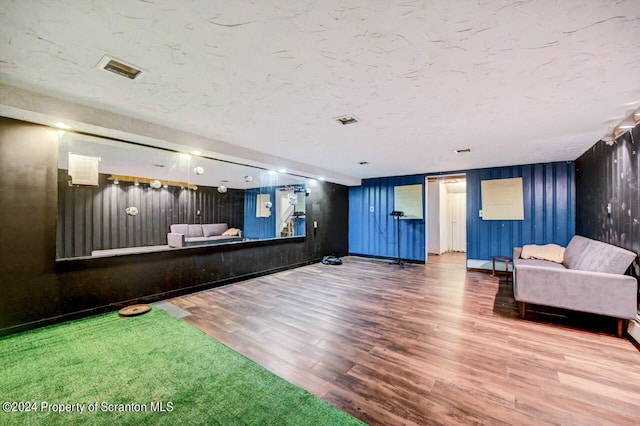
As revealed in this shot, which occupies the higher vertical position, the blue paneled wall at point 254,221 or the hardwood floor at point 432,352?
the blue paneled wall at point 254,221

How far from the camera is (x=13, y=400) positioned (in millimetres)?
1723

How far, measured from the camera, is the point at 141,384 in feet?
6.23

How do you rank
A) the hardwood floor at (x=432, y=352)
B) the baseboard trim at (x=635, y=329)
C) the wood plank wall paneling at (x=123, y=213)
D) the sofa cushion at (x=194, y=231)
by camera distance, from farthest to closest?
1. the sofa cushion at (x=194, y=231)
2. the wood plank wall paneling at (x=123, y=213)
3. the baseboard trim at (x=635, y=329)
4. the hardwood floor at (x=432, y=352)

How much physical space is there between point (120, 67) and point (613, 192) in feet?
18.6

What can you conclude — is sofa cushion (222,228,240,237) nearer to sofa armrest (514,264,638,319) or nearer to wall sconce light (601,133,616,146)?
sofa armrest (514,264,638,319)

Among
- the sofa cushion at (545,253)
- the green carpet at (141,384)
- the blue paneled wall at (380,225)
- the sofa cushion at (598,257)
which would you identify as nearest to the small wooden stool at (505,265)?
the sofa cushion at (545,253)

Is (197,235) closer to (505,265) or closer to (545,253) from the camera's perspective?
(545,253)

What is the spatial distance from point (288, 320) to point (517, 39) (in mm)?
3306

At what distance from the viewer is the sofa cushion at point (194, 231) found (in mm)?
4352

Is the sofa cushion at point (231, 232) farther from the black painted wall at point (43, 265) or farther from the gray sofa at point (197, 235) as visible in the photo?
the black painted wall at point (43, 265)

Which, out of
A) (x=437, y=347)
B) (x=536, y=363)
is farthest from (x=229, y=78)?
(x=536, y=363)

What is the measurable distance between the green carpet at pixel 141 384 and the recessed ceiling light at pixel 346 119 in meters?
2.68

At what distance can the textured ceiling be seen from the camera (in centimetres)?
143

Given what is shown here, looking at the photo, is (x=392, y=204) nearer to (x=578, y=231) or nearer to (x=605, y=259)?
(x=578, y=231)
